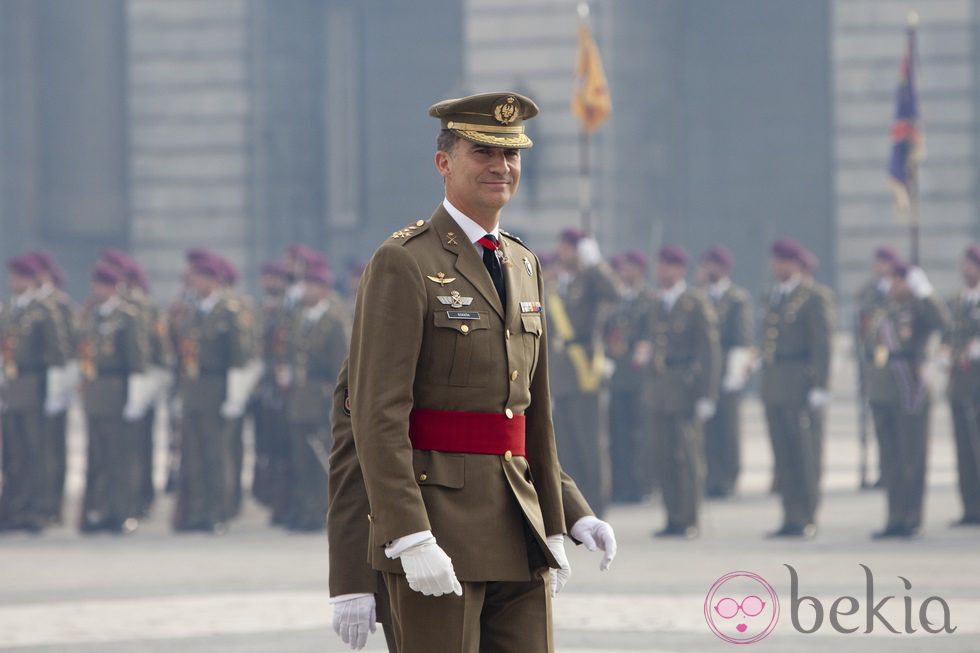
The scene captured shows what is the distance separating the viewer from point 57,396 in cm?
1265

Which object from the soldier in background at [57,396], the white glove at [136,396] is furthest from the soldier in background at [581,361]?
the soldier in background at [57,396]

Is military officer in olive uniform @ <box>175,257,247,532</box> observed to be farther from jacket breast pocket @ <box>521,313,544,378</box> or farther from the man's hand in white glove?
the man's hand in white glove

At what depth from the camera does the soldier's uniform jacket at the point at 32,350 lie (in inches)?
496

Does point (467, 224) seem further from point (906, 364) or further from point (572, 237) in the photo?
→ point (572, 237)

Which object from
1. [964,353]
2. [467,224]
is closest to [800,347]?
[964,353]

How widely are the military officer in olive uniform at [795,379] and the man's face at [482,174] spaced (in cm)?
757

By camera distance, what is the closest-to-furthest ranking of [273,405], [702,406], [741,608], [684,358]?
[741,608] < [702,406] < [684,358] < [273,405]

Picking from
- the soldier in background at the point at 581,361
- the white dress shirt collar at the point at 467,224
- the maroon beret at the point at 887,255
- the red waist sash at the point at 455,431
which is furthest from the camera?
the soldier in background at the point at 581,361

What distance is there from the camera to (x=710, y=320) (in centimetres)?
1213

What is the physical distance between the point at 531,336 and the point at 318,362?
798 centimetres

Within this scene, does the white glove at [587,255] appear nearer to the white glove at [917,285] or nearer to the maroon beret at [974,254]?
the white glove at [917,285]

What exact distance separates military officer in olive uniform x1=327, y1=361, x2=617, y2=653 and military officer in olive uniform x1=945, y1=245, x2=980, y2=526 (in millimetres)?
7855

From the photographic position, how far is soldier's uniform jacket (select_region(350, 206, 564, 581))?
4020 mm

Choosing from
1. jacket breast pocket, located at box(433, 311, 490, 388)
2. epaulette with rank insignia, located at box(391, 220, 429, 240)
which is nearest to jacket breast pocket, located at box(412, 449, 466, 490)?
jacket breast pocket, located at box(433, 311, 490, 388)
